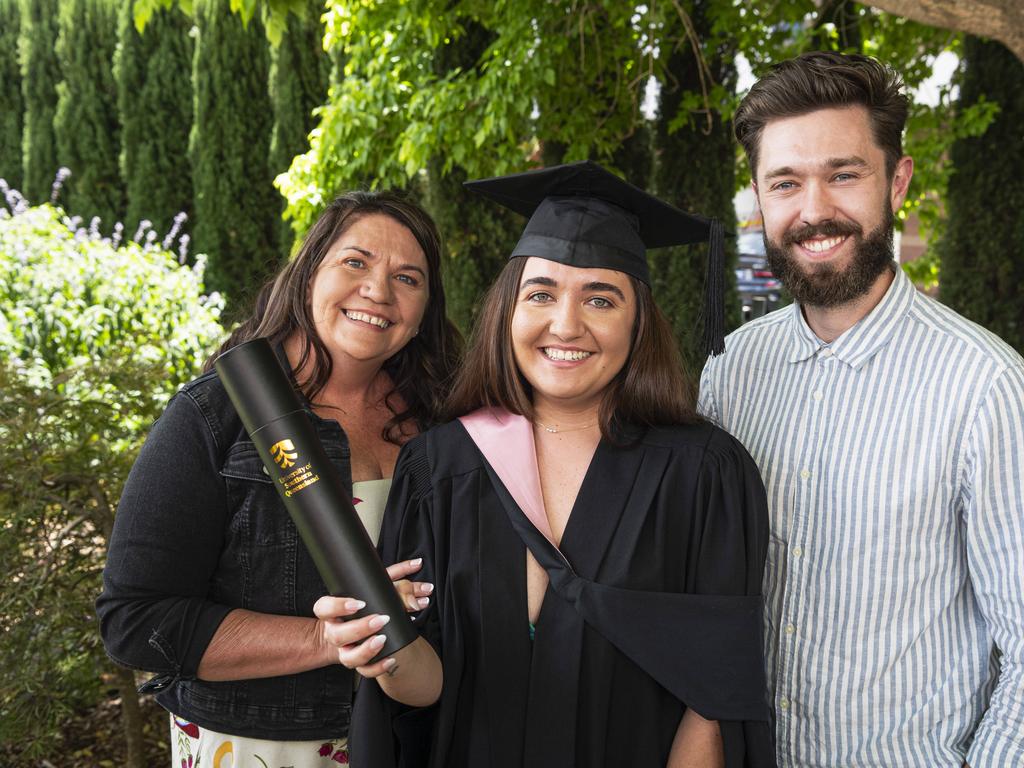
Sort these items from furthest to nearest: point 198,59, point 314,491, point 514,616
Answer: point 198,59 < point 514,616 < point 314,491

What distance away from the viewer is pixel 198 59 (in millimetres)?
10344

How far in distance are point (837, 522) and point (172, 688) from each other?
1.61 metres

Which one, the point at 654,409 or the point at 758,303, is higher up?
the point at 758,303

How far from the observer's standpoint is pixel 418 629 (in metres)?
1.83

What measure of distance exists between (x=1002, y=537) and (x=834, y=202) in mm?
778

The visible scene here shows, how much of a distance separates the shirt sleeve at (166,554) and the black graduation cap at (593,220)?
2.83 ft

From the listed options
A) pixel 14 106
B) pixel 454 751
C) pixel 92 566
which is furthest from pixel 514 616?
pixel 14 106

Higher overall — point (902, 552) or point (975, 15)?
point (975, 15)

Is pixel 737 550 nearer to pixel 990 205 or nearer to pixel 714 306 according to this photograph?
pixel 714 306

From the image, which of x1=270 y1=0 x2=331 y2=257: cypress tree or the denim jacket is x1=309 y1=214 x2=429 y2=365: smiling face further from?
x1=270 y1=0 x2=331 y2=257: cypress tree

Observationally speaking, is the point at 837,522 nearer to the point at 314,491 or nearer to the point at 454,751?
the point at 454,751

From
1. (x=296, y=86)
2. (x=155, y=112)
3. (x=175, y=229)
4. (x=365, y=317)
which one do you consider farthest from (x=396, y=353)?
(x=155, y=112)

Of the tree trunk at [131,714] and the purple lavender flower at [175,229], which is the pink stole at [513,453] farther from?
the purple lavender flower at [175,229]

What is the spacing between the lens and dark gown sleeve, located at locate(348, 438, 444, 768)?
5.91ft
